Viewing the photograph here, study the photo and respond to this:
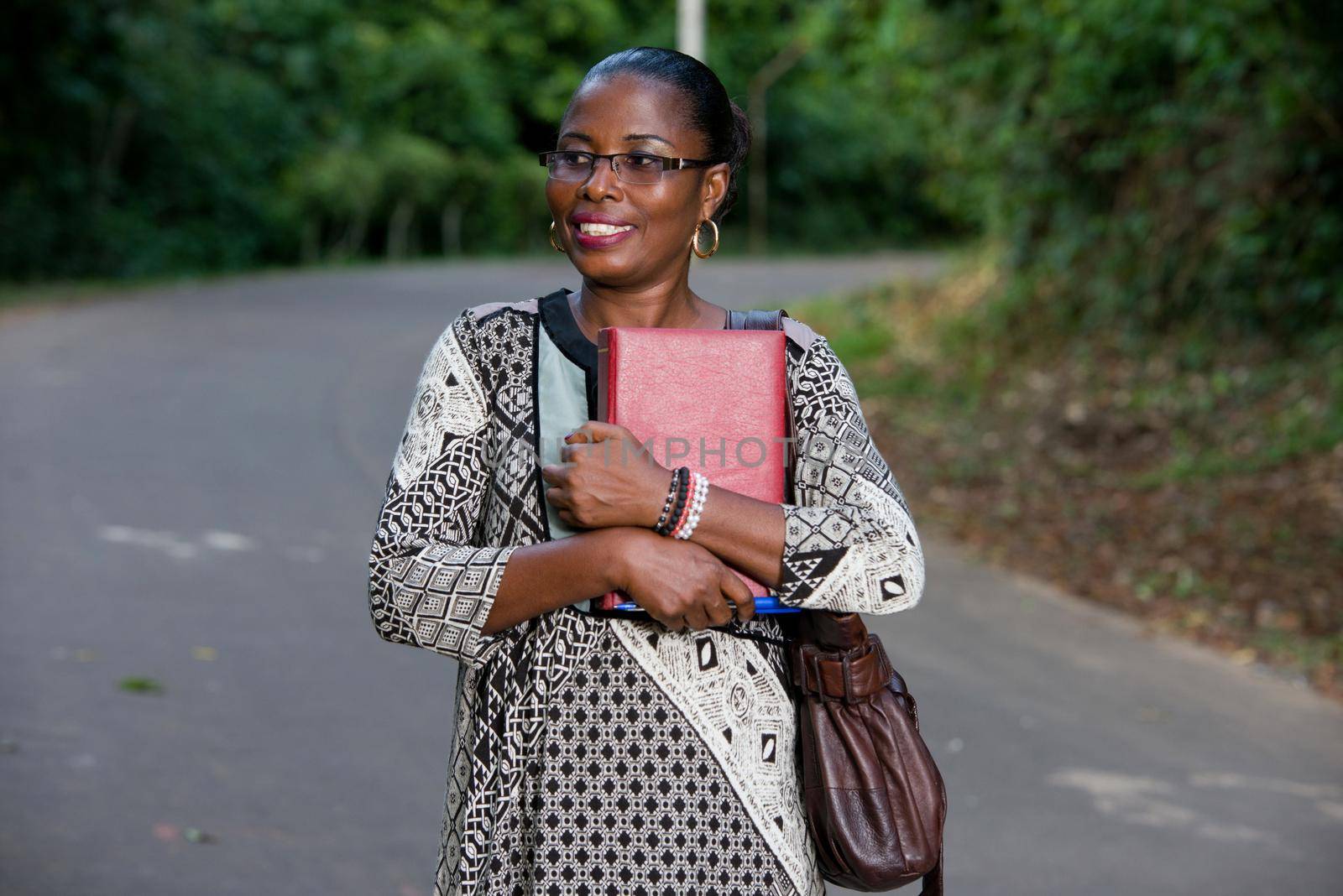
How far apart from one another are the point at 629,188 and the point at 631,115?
9 cm

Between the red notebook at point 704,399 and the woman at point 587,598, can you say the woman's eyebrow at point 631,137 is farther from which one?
the red notebook at point 704,399

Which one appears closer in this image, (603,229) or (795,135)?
(603,229)

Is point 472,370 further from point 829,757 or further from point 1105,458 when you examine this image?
point 1105,458

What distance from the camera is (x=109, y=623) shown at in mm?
6375

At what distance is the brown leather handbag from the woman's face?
51 centimetres

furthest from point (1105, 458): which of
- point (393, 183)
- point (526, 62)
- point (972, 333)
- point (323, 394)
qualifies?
point (526, 62)

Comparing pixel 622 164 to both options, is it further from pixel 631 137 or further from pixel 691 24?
pixel 691 24

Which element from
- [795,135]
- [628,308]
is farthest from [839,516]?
[795,135]

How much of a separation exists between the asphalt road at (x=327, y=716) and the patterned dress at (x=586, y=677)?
2326 millimetres

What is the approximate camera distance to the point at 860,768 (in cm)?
206

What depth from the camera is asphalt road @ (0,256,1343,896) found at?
4.46 m

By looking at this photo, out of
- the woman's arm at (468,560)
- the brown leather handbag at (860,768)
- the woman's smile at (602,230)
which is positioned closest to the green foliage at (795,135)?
the woman's smile at (602,230)

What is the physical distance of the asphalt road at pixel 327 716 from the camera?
4.46m

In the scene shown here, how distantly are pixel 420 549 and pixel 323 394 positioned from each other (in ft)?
34.1
